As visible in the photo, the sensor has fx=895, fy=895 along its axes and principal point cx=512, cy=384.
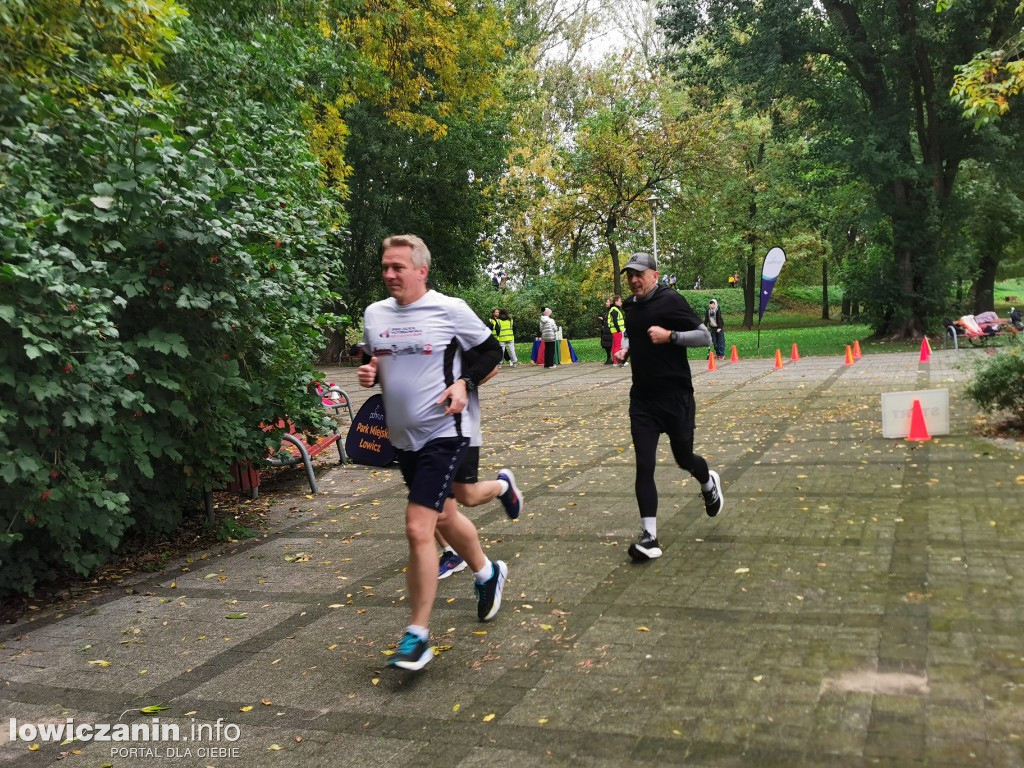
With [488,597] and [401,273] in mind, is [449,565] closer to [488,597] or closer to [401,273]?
[488,597]

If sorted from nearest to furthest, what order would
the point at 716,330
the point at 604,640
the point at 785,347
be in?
the point at 604,640
the point at 716,330
the point at 785,347

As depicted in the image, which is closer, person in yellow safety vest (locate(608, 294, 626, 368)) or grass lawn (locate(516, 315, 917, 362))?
person in yellow safety vest (locate(608, 294, 626, 368))

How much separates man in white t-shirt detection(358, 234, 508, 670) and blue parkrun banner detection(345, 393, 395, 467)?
48cm

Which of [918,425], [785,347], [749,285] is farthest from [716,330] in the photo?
[749,285]

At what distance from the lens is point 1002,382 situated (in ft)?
28.8

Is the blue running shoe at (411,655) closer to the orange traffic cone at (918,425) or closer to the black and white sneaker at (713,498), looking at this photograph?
the black and white sneaker at (713,498)

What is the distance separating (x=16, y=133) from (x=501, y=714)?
4429 millimetres

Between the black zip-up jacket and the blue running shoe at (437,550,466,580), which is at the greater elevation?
the black zip-up jacket

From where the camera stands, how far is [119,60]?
22.4ft

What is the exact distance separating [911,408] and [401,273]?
22.2 ft

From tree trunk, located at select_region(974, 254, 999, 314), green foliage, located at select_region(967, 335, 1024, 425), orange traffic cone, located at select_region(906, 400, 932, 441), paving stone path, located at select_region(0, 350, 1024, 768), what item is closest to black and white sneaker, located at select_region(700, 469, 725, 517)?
paving stone path, located at select_region(0, 350, 1024, 768)

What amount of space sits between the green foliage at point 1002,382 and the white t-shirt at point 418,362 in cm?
656

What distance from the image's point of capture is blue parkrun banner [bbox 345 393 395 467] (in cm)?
499

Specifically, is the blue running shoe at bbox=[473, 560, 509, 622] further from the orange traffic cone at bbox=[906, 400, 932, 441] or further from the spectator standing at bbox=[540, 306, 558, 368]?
the spectator standing at bbox=[540, 306, 558, 368]
